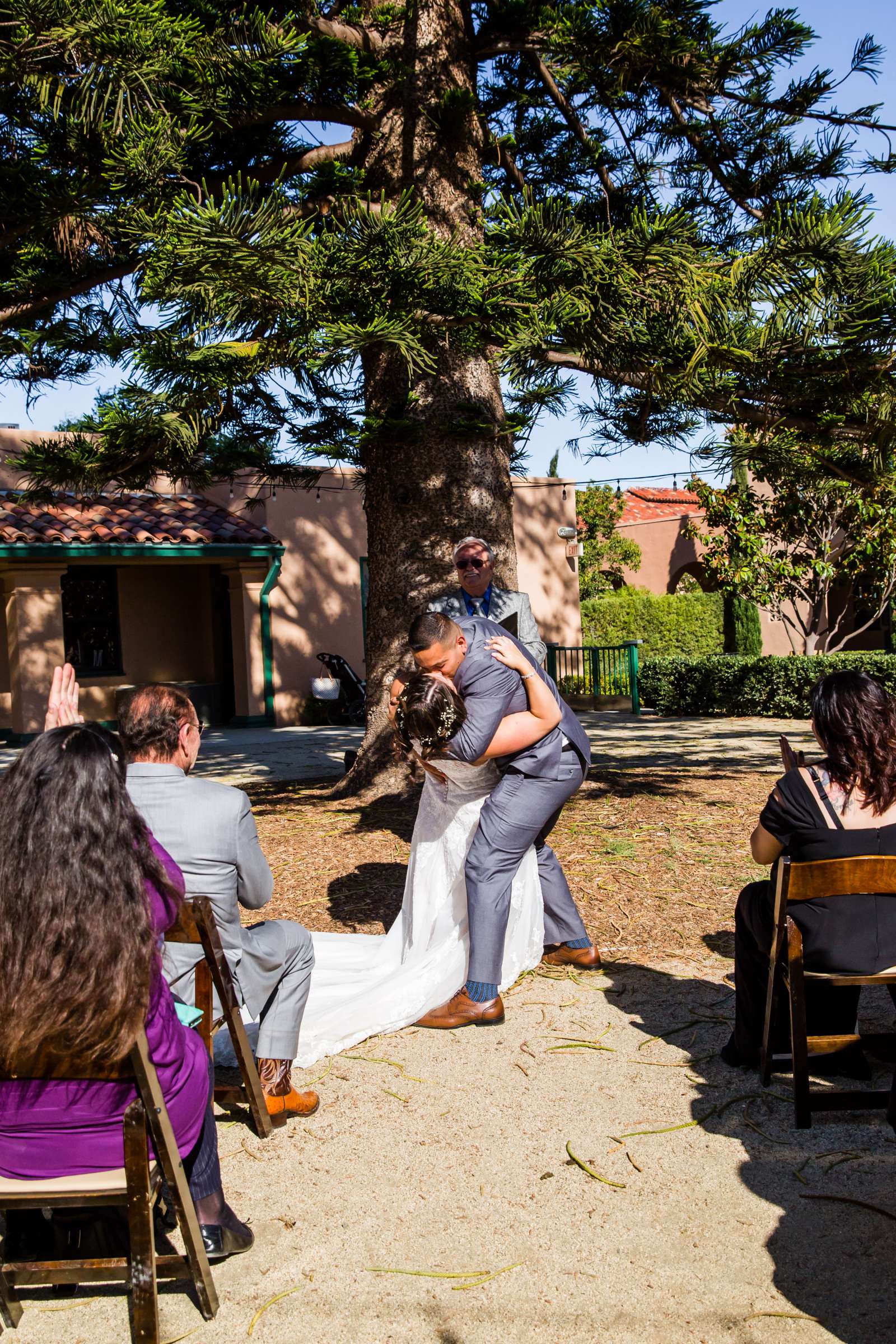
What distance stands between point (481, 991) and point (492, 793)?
0.78 meters

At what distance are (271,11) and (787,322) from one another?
4.09m

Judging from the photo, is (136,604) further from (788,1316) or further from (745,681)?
(788,1316)

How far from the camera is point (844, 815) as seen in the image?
127 inches

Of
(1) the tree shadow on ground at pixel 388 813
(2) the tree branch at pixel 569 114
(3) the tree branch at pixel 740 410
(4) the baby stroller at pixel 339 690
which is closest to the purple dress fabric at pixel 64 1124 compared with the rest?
(3) the tree branch at pixel 740 410

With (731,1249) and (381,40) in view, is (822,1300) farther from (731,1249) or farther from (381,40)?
(381,40)

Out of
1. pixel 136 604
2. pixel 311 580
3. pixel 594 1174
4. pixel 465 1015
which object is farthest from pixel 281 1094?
pixel 136 604

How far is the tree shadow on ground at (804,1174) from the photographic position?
232 cm

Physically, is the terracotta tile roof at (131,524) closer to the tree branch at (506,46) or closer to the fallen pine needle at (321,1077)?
the tree branch at (506,46)

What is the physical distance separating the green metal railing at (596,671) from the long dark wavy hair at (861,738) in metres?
14.0

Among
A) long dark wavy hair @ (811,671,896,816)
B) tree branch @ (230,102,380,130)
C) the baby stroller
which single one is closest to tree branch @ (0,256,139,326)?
tree branch @ (230,102,380,130)

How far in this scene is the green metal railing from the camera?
17484 millimetres

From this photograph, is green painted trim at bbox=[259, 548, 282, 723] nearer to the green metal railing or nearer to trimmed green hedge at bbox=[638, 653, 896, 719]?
the green metal railing

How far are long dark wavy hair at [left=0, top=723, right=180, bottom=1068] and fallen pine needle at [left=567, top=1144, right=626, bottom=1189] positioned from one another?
1.44 metres

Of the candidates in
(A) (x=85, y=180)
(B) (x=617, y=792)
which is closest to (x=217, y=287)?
(A) (x=85, y=180)
